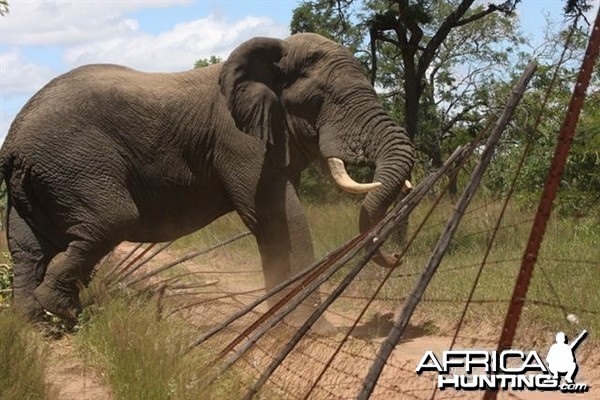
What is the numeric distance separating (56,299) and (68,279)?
166 millimetres

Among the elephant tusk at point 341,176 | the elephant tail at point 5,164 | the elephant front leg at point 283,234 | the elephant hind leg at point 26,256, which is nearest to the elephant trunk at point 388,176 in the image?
the elephant tusk at point 341,176

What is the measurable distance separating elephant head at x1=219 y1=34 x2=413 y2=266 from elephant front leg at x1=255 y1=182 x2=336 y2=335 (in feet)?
1.03

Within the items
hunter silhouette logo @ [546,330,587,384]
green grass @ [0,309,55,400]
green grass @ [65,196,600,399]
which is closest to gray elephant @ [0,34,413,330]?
green grass @ [65,196,600,399]

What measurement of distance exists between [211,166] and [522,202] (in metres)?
4.45

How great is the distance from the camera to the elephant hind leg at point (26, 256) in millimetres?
7254

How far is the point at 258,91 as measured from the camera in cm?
741

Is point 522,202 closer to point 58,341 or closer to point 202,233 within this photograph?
point 202,233

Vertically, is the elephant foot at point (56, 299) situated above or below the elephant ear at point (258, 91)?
below

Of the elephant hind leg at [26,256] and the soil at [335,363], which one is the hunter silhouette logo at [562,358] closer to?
the soil at [335,363]

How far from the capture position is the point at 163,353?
4949 mm

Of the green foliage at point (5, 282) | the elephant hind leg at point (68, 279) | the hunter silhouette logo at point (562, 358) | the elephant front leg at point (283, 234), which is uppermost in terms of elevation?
the hunter silhouette logo at point (562, 358)

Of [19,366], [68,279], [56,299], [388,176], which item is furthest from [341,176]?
[19,366]

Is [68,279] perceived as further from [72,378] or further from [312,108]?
[312,108]

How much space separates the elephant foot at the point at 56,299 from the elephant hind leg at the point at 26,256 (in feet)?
0.88
